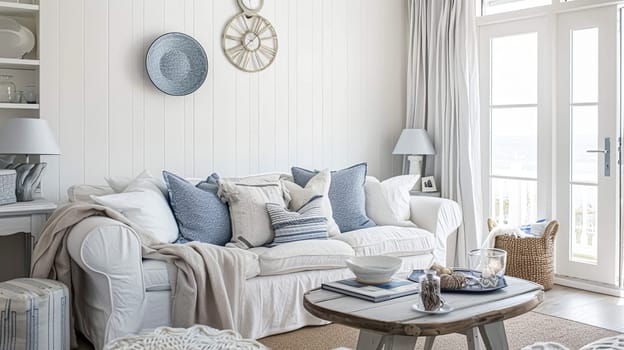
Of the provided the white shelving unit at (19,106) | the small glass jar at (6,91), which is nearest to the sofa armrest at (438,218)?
the white shelving unit at (19,106)

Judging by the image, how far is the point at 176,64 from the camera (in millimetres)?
4285

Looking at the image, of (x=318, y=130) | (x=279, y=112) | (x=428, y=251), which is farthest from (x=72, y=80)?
(x=428, y=251)

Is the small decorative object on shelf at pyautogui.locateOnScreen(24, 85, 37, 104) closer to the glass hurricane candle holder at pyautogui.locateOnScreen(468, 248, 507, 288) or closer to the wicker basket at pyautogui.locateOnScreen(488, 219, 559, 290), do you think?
the glass hurricane candle holder at pyautogui.locateOnScreen(468, 248, 507, 288)

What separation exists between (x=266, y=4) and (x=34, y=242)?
2.35 meters

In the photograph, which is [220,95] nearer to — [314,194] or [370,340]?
[314,194]

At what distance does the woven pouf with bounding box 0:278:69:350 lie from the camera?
2.77 metres

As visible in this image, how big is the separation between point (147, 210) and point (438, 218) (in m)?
2.00

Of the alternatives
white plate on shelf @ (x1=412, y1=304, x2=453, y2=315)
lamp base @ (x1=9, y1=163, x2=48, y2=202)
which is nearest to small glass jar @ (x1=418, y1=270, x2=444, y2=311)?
white plate on shelf @ (x1=412, y1=304, x2=453, y2=315)

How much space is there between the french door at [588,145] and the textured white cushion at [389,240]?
4.03 ft

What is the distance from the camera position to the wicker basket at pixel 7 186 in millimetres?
3443

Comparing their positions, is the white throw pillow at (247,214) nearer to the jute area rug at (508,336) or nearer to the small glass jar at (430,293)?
the jute area rug at (508,336)

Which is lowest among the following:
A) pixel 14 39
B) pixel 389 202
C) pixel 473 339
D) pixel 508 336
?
pixel 508 336

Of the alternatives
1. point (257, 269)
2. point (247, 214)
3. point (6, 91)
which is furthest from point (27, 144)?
point (257, 269)

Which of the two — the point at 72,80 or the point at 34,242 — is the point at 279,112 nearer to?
the point at 72,80
